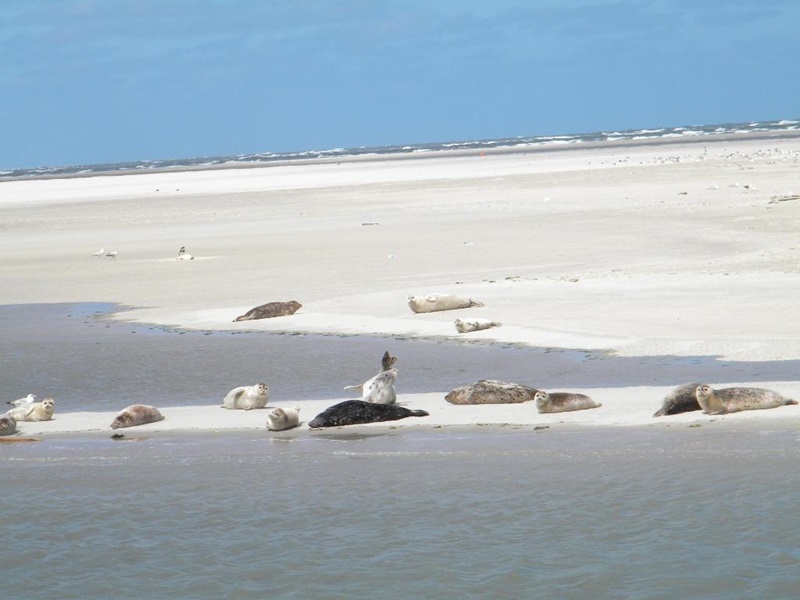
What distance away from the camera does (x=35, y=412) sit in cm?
995

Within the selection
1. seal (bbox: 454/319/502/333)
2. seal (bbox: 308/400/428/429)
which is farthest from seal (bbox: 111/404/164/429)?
seal (bbox: 454/319/502/333)

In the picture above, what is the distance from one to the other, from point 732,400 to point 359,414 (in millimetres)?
2671

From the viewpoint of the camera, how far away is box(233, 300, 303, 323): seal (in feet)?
49.0

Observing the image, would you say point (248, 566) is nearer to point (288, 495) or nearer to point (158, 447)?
point (288, 495)

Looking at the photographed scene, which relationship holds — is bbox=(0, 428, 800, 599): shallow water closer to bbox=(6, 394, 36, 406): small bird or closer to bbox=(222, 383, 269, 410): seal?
bbox=(222, 383, 269, 410): seal

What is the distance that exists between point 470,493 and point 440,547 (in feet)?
3.30

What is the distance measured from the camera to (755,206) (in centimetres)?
2641

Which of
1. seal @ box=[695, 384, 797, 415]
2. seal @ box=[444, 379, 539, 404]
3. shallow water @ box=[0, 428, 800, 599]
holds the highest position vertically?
seal @ box=[444, 379, 539, 404]

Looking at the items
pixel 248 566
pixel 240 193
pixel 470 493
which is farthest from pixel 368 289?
pixel 240 193

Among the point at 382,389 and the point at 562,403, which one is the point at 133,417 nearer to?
the point at 382,389

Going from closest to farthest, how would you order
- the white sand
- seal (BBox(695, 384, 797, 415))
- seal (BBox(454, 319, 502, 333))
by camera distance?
seal (BBox(695, 384, 797, 415)) < the white sand < seal (BBox(454, 319, 502, 333))

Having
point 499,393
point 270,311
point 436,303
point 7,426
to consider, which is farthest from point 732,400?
point 270,311

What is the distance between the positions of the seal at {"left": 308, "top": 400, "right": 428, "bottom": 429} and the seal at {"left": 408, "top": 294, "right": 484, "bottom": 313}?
16.5 feet

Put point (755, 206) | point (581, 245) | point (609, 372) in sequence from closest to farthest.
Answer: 1. point (609, 372)
2. point (581, 245)
3. point (755, 206)
